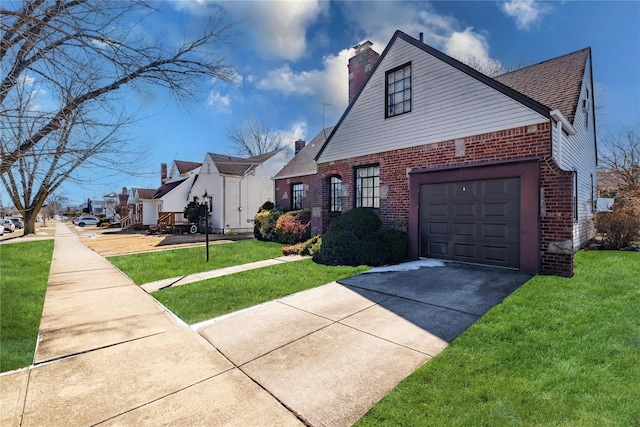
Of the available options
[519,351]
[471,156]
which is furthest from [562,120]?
[519,351]

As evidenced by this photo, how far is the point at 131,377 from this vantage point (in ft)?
10.2

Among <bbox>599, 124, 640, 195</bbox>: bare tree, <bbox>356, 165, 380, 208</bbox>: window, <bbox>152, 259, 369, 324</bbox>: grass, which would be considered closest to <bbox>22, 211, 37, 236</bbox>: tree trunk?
<bbox>152, 259, 369, 324</bbox>: grass

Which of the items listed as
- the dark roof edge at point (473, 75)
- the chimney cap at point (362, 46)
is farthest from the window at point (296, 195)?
the chimney cap at point (362, 46)

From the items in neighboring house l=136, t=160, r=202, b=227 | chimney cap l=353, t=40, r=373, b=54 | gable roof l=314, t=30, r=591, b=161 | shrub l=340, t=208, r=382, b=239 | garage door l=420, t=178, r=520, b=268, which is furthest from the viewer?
neighboring house l=136, t=160, r=202, b=227

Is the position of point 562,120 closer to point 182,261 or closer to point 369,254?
point 369,254

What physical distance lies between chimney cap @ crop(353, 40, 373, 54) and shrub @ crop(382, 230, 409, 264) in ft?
26.4

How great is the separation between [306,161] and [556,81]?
11.6m

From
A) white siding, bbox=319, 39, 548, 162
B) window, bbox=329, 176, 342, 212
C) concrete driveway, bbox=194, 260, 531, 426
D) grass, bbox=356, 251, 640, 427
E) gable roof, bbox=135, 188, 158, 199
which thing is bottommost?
concrete driveway, bbox=194, 260, 531, 426

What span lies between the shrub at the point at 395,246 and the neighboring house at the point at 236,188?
570 inches

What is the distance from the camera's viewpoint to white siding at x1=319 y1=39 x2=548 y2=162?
757 centimetres

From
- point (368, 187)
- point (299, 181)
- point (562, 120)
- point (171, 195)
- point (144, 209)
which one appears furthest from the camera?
point (144, 209)

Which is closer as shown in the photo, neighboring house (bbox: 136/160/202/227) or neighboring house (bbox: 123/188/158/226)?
neighboring house (bbox: 136/160/202/227)

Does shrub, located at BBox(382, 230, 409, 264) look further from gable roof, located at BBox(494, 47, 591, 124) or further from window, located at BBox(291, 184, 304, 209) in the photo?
window, located at BBox(291, 184, 304, 209)

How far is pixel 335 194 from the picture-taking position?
12.4m
